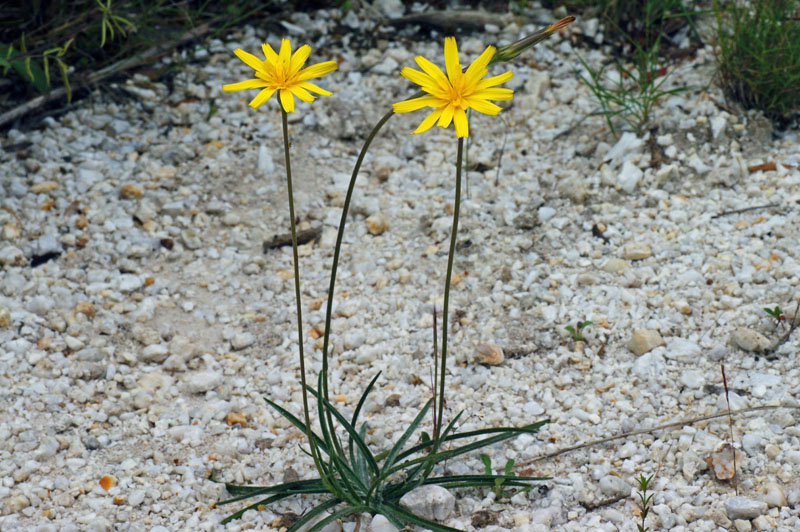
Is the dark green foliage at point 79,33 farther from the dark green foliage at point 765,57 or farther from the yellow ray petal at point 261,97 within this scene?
the dark green foliage at point 765,57

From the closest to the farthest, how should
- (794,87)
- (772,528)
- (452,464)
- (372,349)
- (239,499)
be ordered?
(772,528)
(239,499)
(452,464)
(372,349)
(794,87)

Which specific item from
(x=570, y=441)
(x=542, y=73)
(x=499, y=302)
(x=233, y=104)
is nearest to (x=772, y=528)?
(x=570, y=441)

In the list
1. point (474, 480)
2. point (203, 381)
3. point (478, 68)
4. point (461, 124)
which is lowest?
point (474, 480)

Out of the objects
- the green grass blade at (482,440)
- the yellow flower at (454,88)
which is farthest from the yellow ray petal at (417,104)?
the green grass blade at (482,440)

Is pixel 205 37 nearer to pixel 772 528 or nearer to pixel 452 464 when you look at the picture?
pixel 452 464

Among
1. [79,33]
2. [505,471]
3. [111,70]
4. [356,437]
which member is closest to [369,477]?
[356,437]

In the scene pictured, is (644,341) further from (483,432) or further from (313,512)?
(313,512)

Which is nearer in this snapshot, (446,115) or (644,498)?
(446,115)
